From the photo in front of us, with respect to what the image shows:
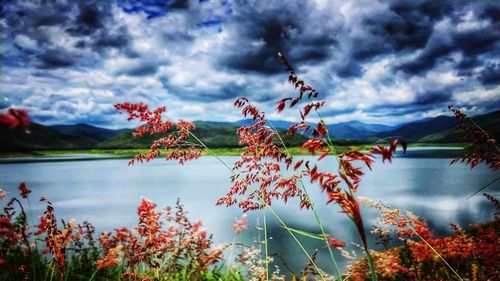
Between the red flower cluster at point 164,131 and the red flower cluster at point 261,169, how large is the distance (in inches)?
24.9

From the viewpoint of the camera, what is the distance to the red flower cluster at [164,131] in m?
3.88

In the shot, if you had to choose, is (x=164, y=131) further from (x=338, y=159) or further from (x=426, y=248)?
(x=426, y=248)

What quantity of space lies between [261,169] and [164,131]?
126cm

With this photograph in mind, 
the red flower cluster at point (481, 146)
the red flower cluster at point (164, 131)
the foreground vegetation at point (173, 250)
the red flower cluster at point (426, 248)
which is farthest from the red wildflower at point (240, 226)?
the red flower cluster at point (481, 146)

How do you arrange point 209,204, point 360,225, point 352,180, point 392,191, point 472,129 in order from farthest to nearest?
point 392,191 → point 209,204 → point 472,129 → point 352,180 → point 360,225

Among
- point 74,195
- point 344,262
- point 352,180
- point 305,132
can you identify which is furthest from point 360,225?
point 74,195

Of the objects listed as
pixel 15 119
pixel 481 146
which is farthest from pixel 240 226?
pixel 15 119

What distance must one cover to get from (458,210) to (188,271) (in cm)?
2425

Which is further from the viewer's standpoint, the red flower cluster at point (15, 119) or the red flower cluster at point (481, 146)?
the red flower cluster at point (481, 146)

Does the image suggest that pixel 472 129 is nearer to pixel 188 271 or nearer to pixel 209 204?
pixel 188 271

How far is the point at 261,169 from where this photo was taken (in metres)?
4.07

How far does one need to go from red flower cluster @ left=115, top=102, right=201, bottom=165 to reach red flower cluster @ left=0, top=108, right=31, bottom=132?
2.53 m

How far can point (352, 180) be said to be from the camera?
83.0 inches

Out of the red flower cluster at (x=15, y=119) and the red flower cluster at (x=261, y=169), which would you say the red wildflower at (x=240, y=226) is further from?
the red flower cluster at (x=15, y=119)
